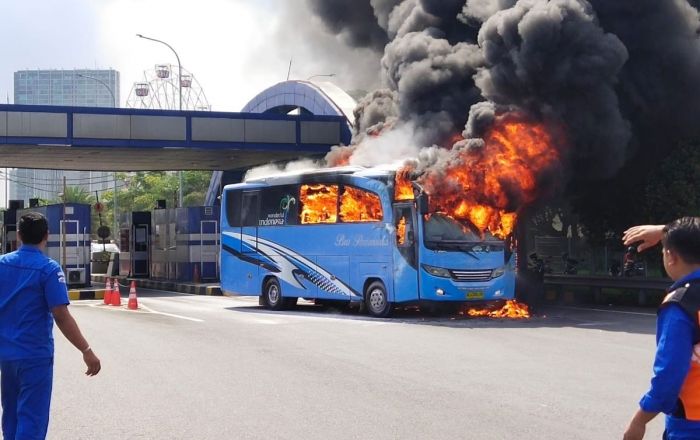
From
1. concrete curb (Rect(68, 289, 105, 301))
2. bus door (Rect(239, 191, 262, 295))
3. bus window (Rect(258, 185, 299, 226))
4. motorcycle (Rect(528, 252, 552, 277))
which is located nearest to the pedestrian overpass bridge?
concrete curb (Rect(68, 289, 105, 301))

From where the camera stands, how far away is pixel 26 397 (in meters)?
5.35

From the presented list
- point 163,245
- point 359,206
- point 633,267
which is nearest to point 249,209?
point 359,206

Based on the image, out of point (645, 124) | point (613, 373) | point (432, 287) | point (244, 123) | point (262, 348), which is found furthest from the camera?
point (244, 123)

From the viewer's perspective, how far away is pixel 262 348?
13.1 metres

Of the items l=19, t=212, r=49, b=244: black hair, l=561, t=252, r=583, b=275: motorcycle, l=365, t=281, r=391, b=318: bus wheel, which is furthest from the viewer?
l=561, t=252, r=583, b=275: motorcycle

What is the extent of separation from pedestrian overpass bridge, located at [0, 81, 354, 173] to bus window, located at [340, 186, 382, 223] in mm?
14452

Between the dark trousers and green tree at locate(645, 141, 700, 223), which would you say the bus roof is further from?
the dark trousers

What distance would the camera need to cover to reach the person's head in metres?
3.85

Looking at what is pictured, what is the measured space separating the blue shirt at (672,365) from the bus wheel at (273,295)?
57.2 ft

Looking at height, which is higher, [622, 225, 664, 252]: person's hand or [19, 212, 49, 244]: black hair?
[19, 212, 49, 244]: black hair

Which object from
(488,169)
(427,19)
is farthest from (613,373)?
(427,19)

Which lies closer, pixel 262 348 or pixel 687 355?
pixel 687 355

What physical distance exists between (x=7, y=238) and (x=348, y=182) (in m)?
21.1

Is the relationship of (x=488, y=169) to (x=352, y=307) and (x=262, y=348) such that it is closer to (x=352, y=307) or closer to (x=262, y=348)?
(x=352, y=307)
